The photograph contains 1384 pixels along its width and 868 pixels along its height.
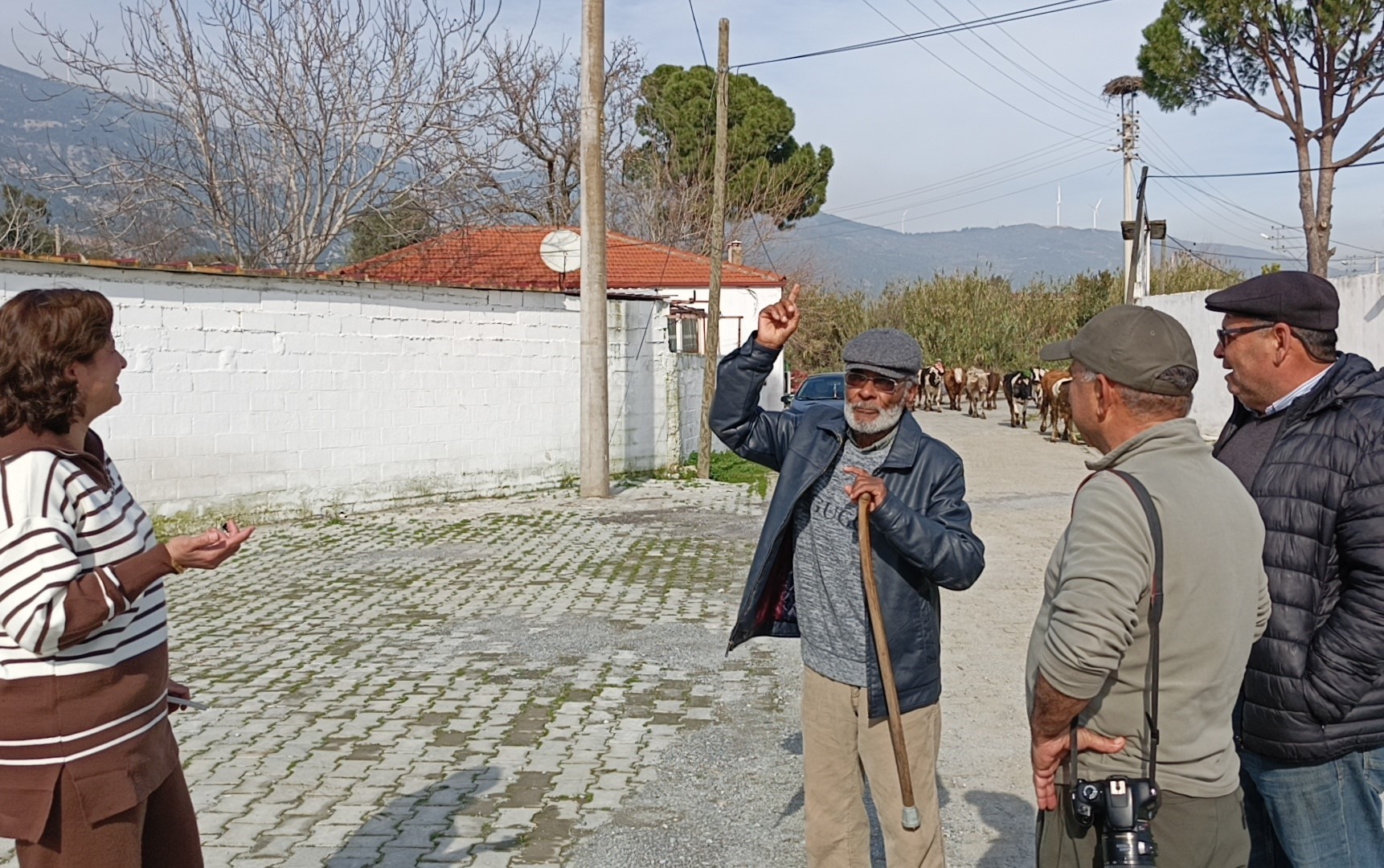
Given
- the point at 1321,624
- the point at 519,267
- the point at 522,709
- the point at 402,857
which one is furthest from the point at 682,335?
the point at 1321,624

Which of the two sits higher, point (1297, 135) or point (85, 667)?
point (1297, 135)

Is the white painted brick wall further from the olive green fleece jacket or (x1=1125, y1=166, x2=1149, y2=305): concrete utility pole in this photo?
(x1=1125, y1=166, x2=1149, y2=305): concrete utility pole

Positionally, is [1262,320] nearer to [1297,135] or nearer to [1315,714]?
[1315,714]

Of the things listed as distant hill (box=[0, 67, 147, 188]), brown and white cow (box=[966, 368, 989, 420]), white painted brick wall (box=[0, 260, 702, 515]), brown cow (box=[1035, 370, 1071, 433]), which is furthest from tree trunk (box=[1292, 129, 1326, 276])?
distant hill (box=[0, 67, 147, 188])

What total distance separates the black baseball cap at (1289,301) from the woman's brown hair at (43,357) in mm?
2903

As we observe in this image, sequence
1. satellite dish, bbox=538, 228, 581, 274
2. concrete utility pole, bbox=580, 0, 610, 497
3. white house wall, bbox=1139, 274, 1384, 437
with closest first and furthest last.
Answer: concrete utility pole, bbox=580, 0, 610, 497 → white house wall, bbox=1139, 274, 1384, 437 → satellite dish, bbox=538, 228, 581, 274

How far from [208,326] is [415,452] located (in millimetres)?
3070

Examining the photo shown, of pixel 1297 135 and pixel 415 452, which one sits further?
pixel 1297 135

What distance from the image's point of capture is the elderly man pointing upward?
3.88 m

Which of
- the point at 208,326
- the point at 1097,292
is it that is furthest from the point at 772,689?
the point at 1097,292

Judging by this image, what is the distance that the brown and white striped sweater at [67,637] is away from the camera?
8.97 feet

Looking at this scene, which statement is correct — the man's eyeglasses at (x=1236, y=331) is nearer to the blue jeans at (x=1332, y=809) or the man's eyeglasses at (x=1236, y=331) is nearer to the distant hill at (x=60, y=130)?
the blue jeans at (x=1332, y=809)

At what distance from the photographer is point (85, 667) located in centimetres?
286

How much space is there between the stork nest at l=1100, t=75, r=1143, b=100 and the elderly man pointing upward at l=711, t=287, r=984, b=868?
48797 millimetres
